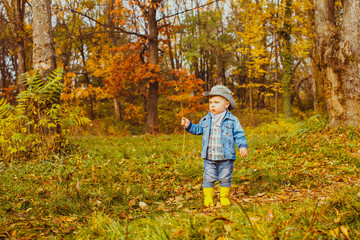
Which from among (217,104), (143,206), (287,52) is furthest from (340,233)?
(287,52)

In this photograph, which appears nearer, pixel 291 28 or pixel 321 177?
pixel 321 177

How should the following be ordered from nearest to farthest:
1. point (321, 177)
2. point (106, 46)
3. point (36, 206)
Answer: point (36, 206) → point (321, 177) → point (106, 46)

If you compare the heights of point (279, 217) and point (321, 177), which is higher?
point (279, 217)

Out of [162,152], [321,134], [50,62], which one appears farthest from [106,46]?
[321,134]

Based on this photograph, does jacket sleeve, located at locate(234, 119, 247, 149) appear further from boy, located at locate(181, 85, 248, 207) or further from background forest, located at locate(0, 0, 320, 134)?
background forest, located at locate(0, 0, 320, 134)

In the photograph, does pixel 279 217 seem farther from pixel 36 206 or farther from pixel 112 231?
pixel 36 206

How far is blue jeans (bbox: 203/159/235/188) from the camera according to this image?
3.41 meters

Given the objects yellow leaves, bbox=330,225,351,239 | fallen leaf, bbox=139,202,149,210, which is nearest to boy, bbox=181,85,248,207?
fallen leaf, bbox=139,202,149,210

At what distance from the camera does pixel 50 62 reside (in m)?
6.11

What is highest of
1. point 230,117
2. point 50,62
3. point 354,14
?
point 354,14

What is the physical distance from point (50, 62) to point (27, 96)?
41.7 inches

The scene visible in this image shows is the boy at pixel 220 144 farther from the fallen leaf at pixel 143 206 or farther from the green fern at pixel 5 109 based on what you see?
the green fern at pixel 5 109

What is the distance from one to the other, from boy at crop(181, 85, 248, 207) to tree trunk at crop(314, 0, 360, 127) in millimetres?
4670

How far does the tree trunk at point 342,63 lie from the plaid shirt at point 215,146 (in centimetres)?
485
